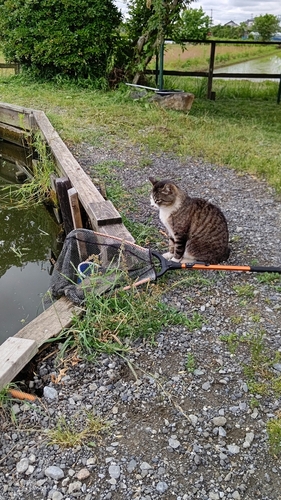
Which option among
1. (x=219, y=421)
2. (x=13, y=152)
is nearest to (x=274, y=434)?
(x=219, y=421)

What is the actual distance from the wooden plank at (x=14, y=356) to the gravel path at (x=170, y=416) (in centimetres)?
15

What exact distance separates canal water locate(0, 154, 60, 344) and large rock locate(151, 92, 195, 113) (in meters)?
4.25

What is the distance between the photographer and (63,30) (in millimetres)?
10773

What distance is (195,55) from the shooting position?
1341 centimetres

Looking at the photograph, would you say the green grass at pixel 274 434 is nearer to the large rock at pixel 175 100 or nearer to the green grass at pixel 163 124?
the green grass at pixel 163 124

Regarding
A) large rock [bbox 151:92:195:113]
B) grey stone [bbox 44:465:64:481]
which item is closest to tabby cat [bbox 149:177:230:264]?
grey stone [bbox 44:465:64:481]

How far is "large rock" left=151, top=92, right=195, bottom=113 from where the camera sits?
9.30 m

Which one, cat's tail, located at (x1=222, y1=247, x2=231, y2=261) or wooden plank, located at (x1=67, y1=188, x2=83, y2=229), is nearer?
cat's tail, located at (x1=222, y1=247, x2=231, y2=261)

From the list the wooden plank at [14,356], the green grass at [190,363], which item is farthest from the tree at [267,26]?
the wooden plank at [14,356]

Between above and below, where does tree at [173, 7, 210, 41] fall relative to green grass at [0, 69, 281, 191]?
above

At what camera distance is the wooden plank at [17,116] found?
7.95 meters

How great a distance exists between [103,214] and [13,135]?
6080 millimetres

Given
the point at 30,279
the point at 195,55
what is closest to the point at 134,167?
the point at 30,279

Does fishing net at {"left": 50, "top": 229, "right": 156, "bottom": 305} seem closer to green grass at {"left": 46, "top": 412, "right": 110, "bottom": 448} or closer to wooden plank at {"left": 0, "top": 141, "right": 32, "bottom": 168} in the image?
green grass at {"left": 46, "top": 412, "right": 110, "bottom": 448}
